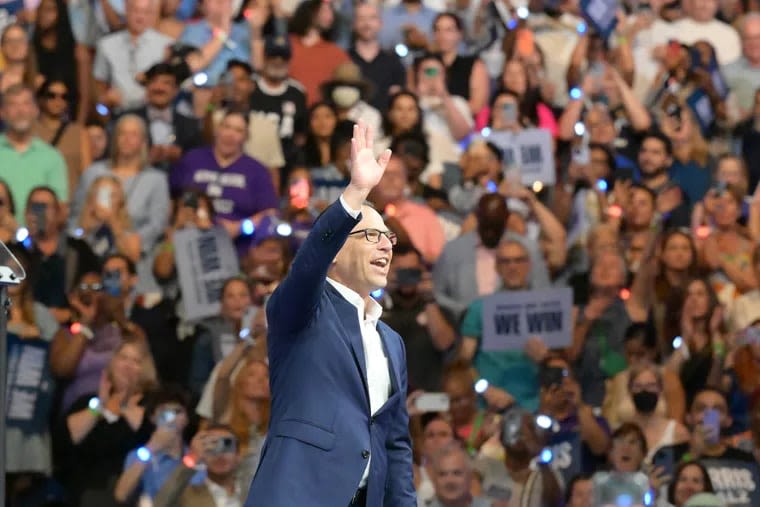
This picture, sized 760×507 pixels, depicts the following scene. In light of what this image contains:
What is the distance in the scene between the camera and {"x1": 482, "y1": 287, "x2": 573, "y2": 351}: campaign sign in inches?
309

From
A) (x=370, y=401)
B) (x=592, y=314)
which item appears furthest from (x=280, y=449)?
(x=592, y=314)

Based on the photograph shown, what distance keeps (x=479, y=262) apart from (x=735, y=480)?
1654 mm

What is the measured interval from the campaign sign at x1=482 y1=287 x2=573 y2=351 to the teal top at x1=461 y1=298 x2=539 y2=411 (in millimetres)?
44

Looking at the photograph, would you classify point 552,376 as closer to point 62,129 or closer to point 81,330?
point 81,330

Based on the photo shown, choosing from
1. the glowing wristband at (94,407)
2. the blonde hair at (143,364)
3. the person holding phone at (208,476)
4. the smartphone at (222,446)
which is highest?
the blonde hair at (143,364)

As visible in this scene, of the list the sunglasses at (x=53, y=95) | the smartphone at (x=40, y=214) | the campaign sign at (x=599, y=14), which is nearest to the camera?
the smartphone at (x=40, y=214)

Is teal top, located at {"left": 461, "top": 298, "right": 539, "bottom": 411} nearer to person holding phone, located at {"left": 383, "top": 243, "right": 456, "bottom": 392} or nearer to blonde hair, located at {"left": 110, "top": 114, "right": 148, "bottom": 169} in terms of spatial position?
person holding phone, located at {"left": 383, "top": 243, "right": 456, "bottom": 392}

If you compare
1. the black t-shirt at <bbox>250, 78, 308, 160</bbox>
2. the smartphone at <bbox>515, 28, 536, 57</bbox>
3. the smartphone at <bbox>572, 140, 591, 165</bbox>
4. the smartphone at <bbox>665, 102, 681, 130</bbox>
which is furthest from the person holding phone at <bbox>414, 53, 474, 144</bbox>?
the smartphone at <bbox>665, 102, 681, 130</bbox>

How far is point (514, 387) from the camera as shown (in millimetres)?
7852

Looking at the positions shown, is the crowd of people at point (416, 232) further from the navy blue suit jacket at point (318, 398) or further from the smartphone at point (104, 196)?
the navy blue suit jacket at point (318, 398)

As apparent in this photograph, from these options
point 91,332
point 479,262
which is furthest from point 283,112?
point 91,332

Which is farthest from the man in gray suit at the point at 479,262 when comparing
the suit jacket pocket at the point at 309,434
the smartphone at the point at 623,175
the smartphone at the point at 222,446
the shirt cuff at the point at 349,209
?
the shirt cuff at the point at 349,209

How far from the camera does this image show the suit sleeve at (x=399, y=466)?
4.16 meters

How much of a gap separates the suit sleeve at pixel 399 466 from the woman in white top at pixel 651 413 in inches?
144
